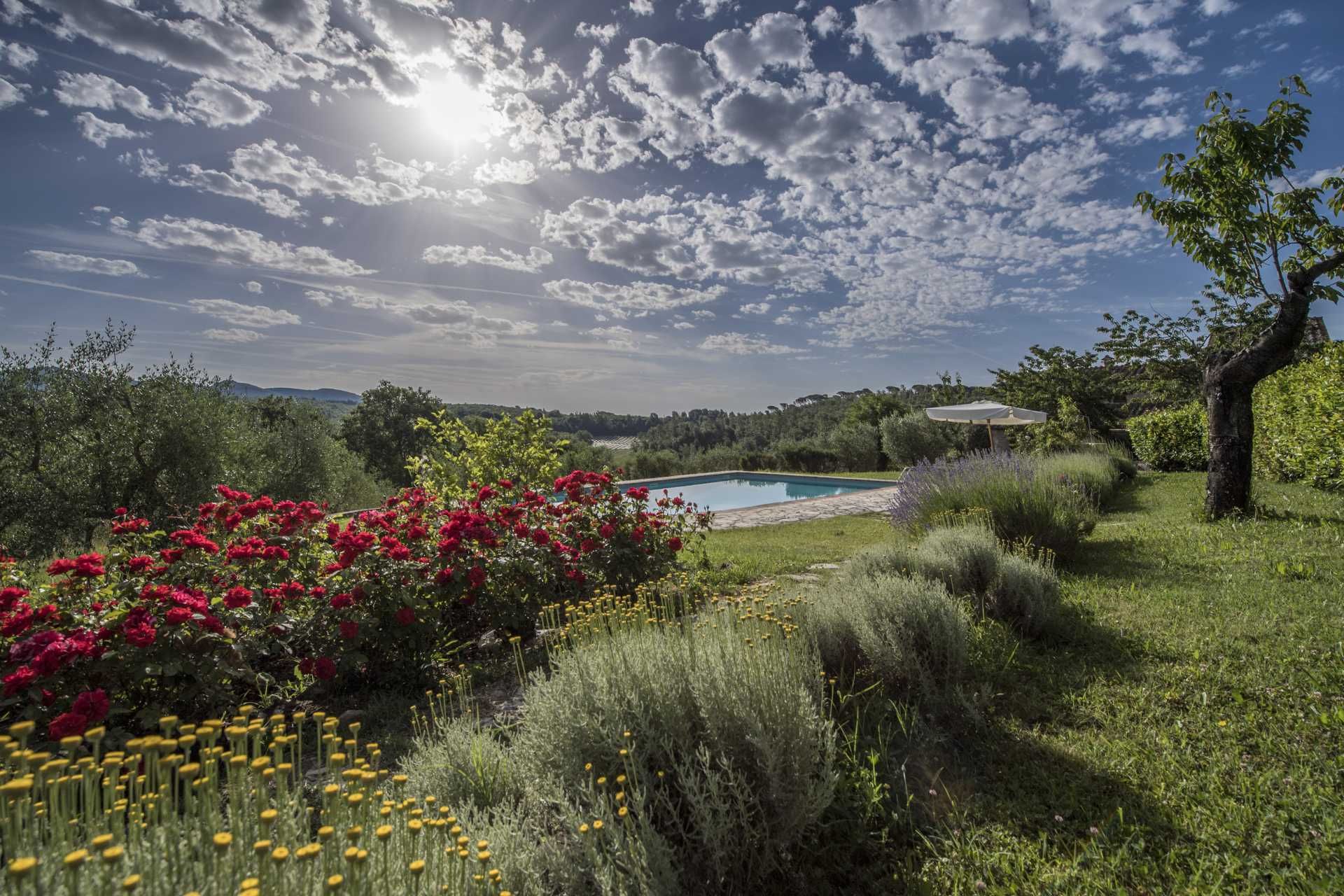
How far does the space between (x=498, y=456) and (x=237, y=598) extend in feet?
15.3

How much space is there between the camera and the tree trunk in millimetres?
6207

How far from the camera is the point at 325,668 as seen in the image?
292cm

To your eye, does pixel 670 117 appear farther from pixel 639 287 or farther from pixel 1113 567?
pixel 1113 567

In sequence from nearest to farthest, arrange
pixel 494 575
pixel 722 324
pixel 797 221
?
1. pixel 494 575
2. pixel 797 221
3. pixel 722 324

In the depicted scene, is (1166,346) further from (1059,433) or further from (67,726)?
(67,726)

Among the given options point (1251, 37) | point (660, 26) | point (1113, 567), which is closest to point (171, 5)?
point (660, 26)

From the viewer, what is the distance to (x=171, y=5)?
17.8 ft

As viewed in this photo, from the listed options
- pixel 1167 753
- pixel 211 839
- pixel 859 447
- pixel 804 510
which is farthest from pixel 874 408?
pixel 211 839

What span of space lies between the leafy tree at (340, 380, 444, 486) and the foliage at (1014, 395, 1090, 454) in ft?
88.3

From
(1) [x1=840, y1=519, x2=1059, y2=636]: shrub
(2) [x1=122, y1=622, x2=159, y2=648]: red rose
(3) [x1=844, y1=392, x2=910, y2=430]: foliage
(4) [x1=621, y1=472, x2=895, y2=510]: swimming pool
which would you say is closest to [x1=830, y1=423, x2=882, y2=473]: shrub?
(3) [x1=844, y1=392, x2=910, y2=430]: foliage

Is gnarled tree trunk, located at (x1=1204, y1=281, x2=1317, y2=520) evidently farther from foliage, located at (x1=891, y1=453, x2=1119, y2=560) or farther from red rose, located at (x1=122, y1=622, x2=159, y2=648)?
red rose, located at (x1=122, y1=622, x2=159, y2=648)

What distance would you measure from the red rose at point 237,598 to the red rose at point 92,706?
539 millimetres

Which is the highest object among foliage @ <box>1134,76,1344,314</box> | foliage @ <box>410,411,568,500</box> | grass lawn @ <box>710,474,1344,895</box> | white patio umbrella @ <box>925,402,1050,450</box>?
foliage @ <box>1134,76,1344,314</box>

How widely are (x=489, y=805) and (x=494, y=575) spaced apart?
2.03 meters
